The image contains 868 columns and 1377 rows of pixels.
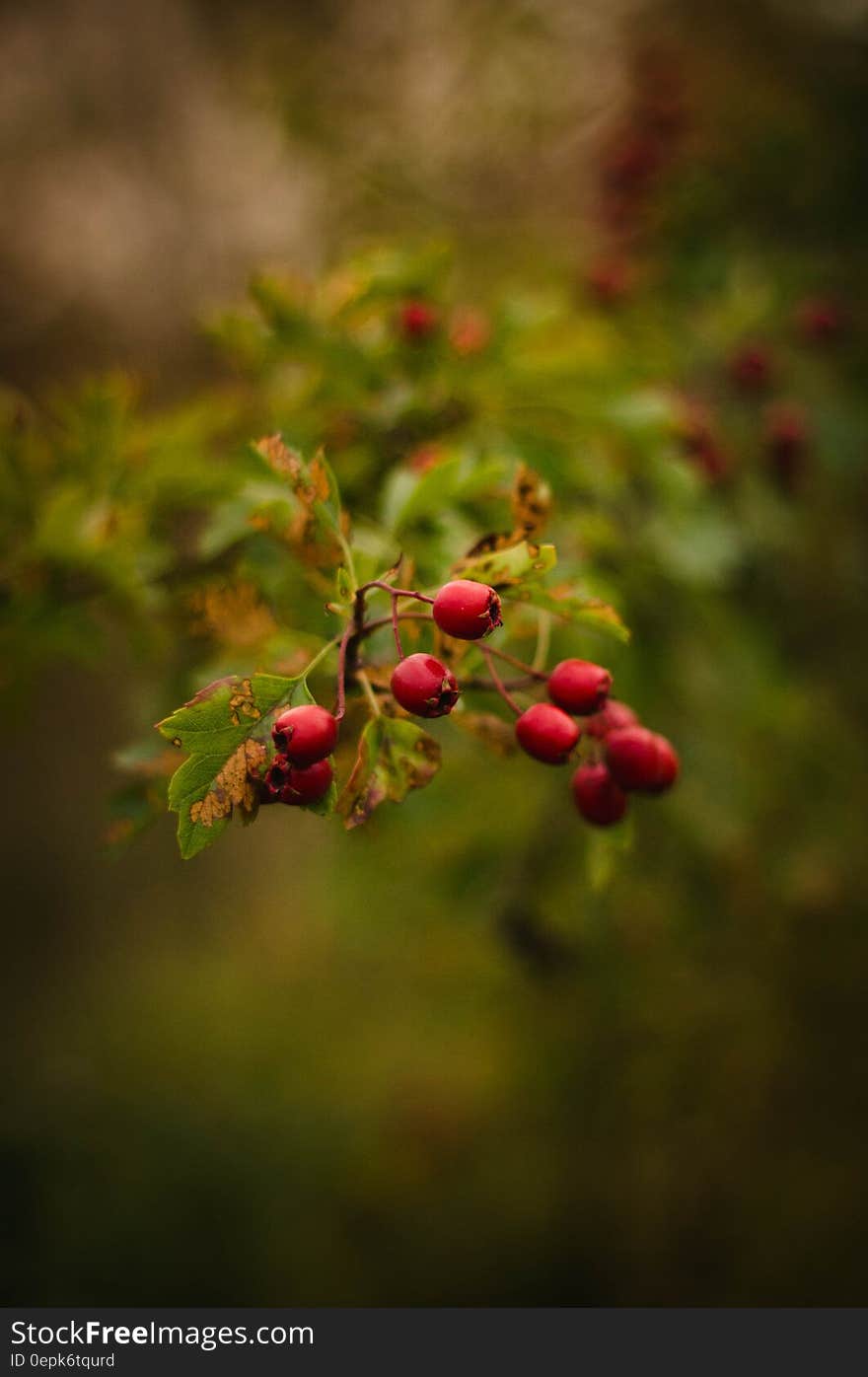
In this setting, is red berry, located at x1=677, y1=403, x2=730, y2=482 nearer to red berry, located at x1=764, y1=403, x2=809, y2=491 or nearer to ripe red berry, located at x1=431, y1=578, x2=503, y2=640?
red berry, located at x1=764, y1=403, x2=809, y2=491

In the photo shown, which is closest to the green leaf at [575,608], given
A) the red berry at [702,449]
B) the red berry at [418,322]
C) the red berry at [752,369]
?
the red berry at [418,322]

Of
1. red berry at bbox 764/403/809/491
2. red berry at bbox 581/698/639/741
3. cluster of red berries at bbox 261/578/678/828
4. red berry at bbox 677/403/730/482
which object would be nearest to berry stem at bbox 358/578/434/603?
cluster of red berries at bbox 261/578/678/828

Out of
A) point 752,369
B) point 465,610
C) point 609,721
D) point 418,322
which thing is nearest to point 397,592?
point 465,610

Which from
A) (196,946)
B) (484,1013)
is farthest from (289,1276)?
(196,946)

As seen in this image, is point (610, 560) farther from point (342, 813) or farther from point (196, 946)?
point (196, 946)

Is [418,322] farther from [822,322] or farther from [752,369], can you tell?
[822,322]
